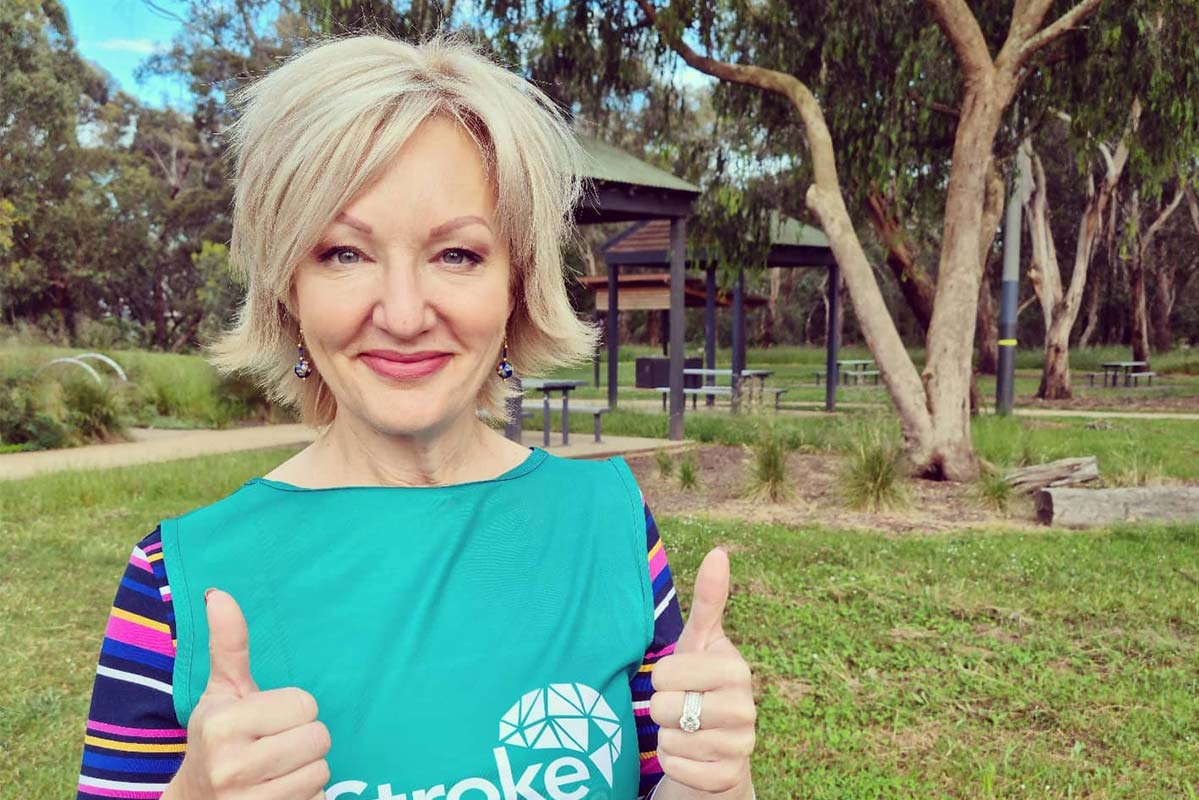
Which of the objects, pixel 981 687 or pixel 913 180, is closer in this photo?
pixel 981 687

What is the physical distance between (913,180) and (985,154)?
9.98 ft

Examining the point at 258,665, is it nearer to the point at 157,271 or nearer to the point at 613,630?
the point at 613,630

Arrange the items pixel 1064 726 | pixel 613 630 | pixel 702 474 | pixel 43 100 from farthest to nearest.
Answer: pixel 43 100 < pixel 702 474 < pixel 1064 726 < pixel 613 630

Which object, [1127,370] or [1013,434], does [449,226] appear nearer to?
[1013,434]

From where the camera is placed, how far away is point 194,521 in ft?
4.55

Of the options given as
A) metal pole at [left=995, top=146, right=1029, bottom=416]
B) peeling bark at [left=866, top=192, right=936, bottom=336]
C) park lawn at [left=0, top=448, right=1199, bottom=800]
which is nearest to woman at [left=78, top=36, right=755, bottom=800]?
park lawn at [left=0, top=448, right=1199, bottom=800]

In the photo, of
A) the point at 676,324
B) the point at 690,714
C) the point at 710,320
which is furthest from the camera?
the point at 710,320

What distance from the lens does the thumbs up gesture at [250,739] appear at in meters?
1.06

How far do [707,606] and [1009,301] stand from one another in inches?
569

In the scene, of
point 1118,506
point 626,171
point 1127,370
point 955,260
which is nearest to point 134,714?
point 1118,506

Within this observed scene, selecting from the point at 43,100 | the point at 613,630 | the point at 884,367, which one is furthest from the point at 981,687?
the point at 43,100

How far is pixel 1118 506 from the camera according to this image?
7.55 meters

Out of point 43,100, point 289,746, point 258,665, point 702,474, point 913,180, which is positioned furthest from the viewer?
point 43,100

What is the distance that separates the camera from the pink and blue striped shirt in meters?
1.26
